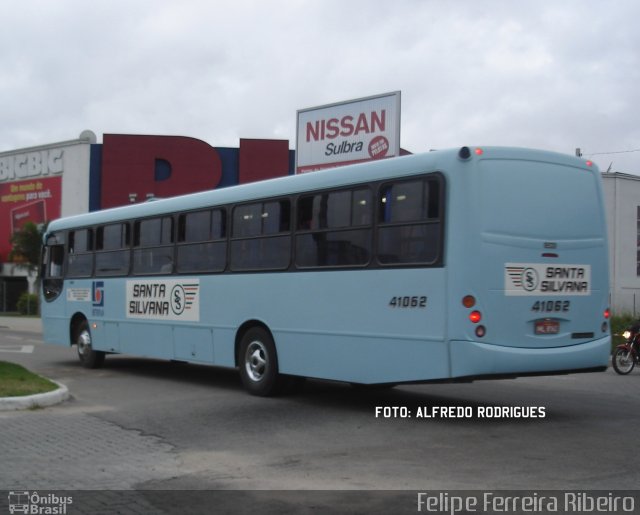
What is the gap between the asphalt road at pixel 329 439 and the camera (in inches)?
284

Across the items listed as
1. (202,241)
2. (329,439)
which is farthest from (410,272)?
(202,241)

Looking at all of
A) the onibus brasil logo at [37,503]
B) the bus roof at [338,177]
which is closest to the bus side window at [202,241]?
the bus roof at [338,177]

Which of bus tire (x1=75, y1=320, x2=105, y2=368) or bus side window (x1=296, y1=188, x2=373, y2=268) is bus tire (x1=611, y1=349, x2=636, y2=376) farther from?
bus tire (x1=75, y1=320, x2=105, y2=368)

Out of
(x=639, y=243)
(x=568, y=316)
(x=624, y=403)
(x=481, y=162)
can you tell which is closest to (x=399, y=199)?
(x=481, y=162)

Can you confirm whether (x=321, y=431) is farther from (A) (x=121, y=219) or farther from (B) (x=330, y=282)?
(A) (x=121, y=219)

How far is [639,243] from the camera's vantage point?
41031 mm

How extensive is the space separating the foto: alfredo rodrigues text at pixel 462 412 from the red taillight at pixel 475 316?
1811 millimetres

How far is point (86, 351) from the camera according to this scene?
680 inches

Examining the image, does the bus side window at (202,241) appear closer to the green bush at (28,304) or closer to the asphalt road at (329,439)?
the asphalt road at (329,439)

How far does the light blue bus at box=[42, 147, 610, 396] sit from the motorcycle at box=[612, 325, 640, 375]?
7.12 m

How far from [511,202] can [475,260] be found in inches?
35.6

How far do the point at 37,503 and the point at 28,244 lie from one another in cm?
4519

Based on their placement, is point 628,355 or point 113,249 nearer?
point 113,249

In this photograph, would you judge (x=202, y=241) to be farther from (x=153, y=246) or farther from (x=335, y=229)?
(x=335, y=229)
